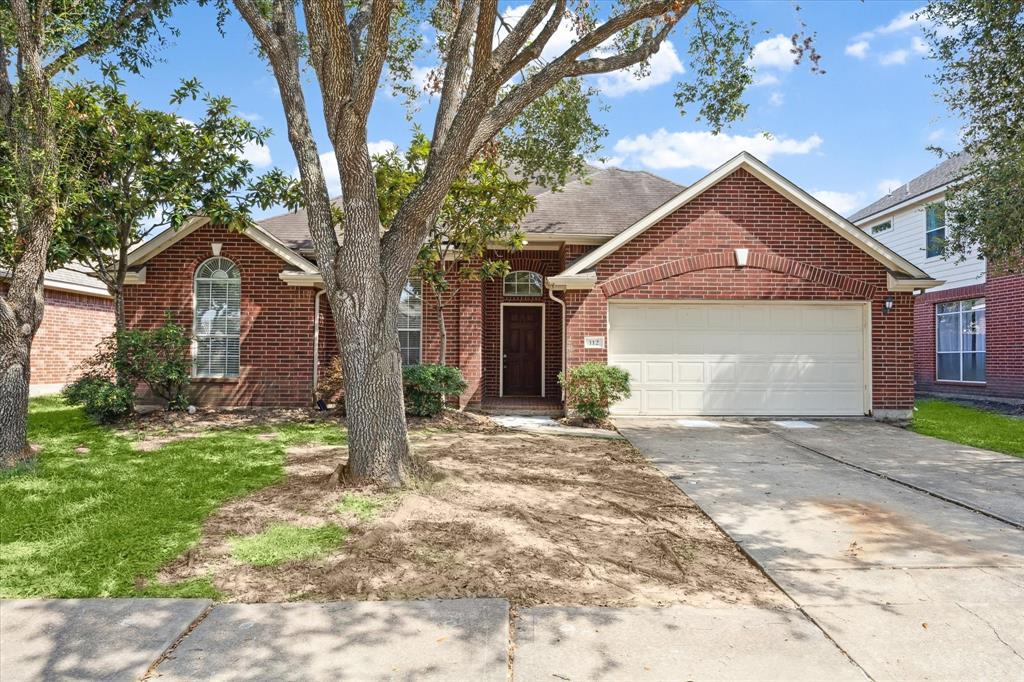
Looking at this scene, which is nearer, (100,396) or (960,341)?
(100,396)

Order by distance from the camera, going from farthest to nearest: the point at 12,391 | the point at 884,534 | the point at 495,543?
1. the point at 12,391
2. the point at 884,534
3. the point at 495,543

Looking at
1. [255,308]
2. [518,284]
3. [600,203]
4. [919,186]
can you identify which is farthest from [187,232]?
[919,186]

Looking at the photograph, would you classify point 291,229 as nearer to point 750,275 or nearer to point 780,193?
point 750,275

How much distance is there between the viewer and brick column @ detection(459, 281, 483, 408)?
1269cm

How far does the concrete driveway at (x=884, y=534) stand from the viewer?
3309 mm

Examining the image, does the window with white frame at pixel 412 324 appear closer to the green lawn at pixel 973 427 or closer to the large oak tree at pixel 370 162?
the large oak tree at pixel 370 162

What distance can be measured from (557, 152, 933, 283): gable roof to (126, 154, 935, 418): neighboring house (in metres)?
0.03

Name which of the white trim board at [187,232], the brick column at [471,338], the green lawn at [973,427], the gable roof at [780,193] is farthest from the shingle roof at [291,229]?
the green lawn at [973,427]

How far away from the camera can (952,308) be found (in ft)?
58.6

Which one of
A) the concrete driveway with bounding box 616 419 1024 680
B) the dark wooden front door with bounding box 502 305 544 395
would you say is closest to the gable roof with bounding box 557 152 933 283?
the dark wooden front door with bounding box 502 305 544 395

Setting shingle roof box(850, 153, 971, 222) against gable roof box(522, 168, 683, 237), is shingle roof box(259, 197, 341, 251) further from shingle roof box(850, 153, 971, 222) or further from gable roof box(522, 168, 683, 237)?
shingle roof box(850, 153, 971, 222)

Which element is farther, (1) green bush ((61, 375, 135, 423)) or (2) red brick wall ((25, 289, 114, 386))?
(2) red brick wall ((25, 289, 114, 386))

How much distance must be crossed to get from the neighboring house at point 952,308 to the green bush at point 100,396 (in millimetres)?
17584

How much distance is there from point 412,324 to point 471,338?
1.39 meters
